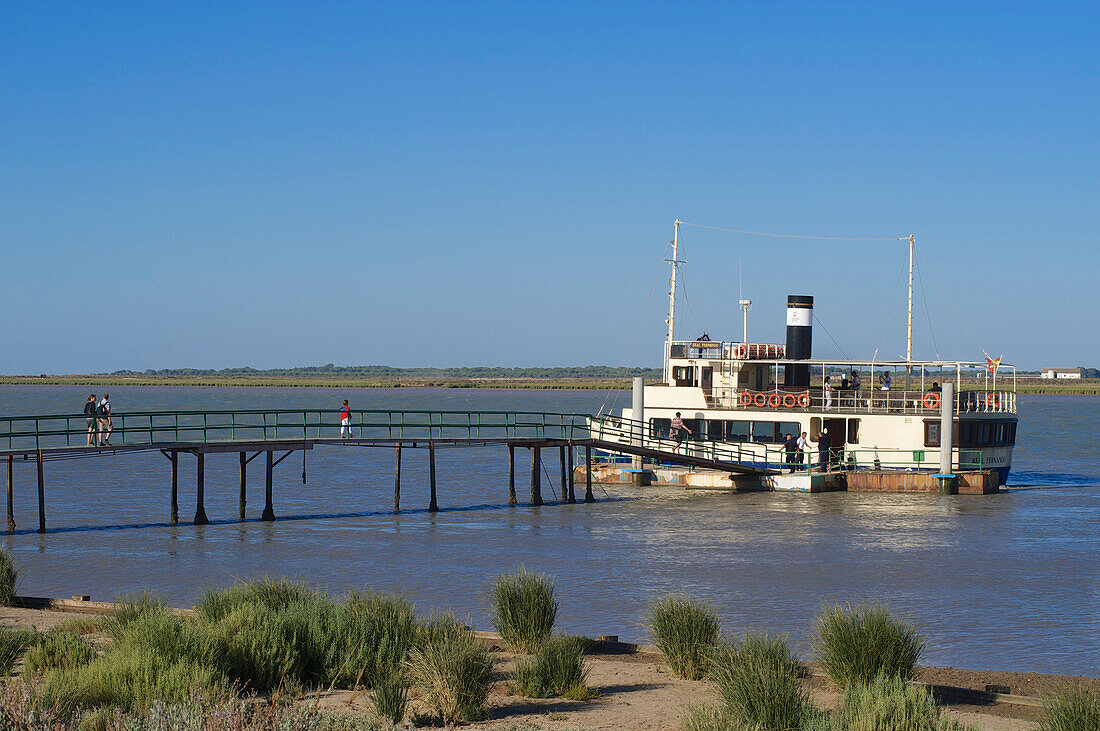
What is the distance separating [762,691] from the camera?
31.8 ft

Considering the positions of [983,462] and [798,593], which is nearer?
[798,593]

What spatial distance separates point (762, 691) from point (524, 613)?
4368 mm

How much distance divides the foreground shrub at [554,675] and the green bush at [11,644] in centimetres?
517

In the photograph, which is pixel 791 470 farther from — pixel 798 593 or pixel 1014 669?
pixel 1014 669

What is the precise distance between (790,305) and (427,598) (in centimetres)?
2682

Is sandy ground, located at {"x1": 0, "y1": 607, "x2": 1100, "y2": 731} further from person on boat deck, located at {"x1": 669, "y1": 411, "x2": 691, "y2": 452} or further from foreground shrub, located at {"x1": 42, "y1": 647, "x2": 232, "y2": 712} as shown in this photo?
person on boat deck, located at {"x1": 669, "y1": 411, "x2": 691, "y2": 452}

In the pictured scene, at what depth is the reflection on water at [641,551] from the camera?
18.0 meters

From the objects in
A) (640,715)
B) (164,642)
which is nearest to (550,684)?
(640,715)

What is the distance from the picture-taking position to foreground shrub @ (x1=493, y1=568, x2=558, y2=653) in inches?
523

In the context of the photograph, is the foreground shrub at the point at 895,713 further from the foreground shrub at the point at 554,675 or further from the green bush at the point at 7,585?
the green bush at the point at 7,585

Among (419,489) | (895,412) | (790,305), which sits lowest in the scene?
(419,489)

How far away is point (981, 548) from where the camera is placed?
26.5 metres

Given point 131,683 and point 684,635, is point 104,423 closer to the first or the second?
point 131,683

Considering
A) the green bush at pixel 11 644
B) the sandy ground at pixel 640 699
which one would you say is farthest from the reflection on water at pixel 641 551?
the green bush at pixel 11 644
